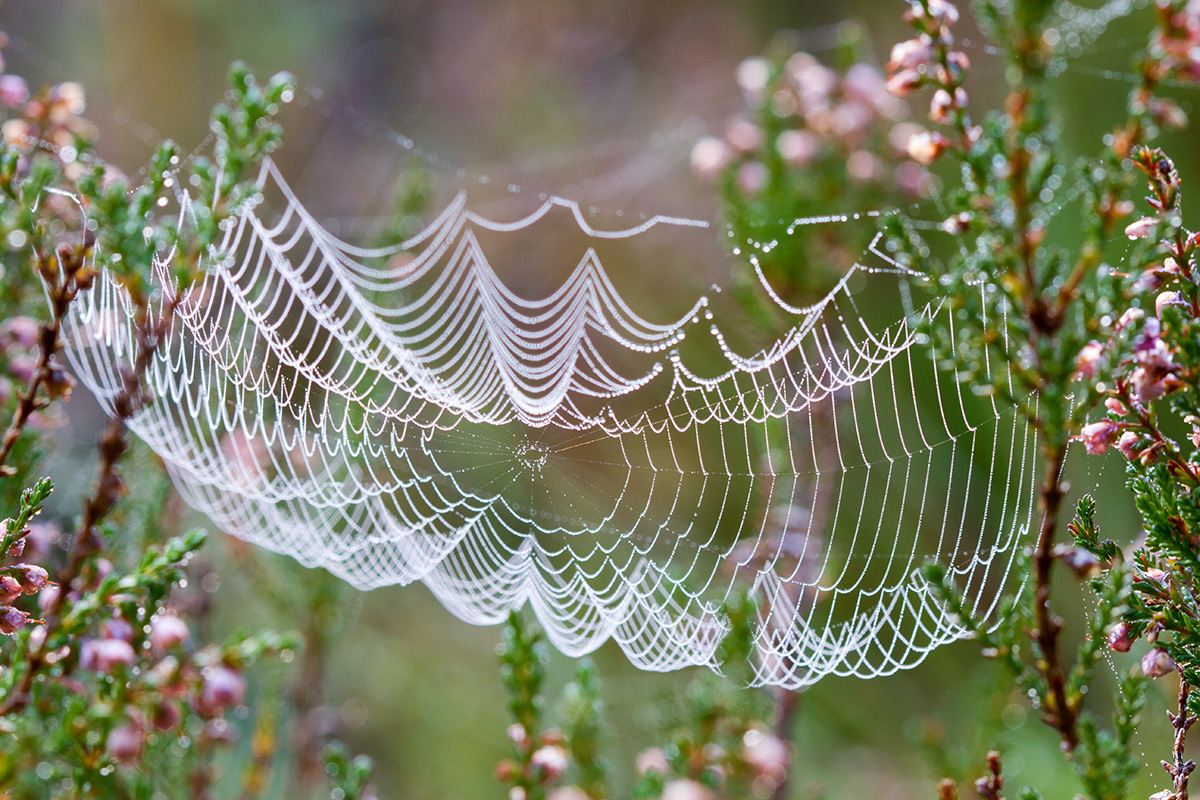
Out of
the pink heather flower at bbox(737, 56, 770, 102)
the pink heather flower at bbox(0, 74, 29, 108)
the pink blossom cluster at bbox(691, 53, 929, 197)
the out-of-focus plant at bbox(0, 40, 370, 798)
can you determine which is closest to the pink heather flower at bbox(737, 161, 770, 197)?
the pink blossom cluster at bbox(691, 53, 929, 197)

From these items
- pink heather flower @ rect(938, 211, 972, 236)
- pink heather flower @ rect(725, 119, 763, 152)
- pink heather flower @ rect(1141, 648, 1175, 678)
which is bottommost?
Result: pink heather flower @ rect(1141, 648, 1175, 678)

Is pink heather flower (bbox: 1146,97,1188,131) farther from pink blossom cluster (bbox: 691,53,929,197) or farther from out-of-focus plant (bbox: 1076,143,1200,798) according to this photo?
pink blossom cluster (bbox: 691,53,929,197)

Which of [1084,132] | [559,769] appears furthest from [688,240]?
[559,769]

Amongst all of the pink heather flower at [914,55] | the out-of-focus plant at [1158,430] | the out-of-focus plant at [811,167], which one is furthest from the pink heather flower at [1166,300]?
the out-of-focus plant at [811,167]

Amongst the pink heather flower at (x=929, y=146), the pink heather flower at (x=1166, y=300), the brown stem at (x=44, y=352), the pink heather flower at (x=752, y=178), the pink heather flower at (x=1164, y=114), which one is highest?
the pink heather flower at (x=752, y=178)

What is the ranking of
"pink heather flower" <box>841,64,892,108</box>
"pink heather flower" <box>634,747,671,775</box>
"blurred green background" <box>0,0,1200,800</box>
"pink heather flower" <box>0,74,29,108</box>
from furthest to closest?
"blurred green background" <box>0,0,1200,800</box> → "pink heather flower" <box>841,64,892,108</box> → "pink heather flower" <box>0,74,29,108</box> → "pink heather flower" <box>634,747,671,775</box>

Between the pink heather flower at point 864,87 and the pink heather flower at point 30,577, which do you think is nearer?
the pink heather flower at point 30,577

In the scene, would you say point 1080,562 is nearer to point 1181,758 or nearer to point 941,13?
point 1181,758

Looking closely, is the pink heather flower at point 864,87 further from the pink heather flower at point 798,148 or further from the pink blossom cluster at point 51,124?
the pink blossom cluster at point 51,124
